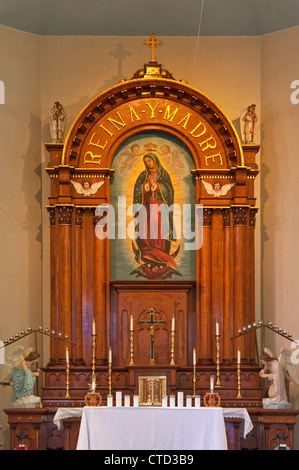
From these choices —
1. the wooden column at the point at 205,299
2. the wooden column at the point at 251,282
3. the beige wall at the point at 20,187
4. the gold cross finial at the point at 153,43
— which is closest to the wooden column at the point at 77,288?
the beige wall at the point at 20,187

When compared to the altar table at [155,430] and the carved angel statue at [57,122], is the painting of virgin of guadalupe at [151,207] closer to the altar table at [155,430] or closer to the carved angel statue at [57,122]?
the carved angel statue at [57,122]

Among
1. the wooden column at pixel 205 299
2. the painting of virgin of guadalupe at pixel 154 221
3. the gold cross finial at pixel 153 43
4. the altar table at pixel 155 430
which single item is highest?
the gold cross finial at pixel 153 43

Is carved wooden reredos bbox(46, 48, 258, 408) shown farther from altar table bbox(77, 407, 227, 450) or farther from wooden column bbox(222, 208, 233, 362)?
altar table bbox(77, 407, 227, 450)

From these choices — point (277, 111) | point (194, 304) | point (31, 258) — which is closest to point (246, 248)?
point (194, 304)

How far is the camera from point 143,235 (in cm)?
1510

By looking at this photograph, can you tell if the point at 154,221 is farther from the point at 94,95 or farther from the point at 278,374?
the point at 278,374

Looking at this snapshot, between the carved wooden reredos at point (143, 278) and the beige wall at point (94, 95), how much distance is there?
66cm

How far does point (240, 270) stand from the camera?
48.0ft

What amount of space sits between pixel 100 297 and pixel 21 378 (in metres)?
1.82

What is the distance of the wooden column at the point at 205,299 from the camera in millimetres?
14648

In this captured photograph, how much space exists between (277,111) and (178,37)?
213 cm

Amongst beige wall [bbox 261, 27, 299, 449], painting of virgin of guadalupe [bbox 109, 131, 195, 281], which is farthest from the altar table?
painting of virgin of guadalupe [bbox 109, 131, 195, 281]

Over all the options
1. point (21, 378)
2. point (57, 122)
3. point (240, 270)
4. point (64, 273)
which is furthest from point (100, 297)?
point (57, 122)

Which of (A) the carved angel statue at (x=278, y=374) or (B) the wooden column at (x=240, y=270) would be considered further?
(B) the wooden column at (x=240, y=270)
